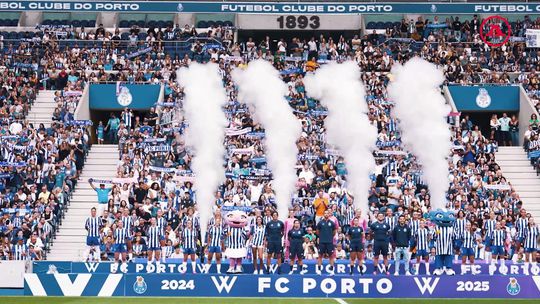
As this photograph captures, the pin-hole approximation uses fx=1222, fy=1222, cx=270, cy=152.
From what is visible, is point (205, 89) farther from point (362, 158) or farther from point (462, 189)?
point (462, 189)

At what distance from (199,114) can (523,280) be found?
13.6 meters

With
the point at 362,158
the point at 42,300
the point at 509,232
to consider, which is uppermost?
the point at 362,158

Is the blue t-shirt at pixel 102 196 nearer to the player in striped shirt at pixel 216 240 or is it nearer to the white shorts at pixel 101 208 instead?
the white shorts at pixel 101 208

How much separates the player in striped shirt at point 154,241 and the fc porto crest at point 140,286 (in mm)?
2678

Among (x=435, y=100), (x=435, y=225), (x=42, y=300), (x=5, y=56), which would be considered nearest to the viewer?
(x=42, y=300)

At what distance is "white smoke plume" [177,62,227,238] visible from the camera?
109ft

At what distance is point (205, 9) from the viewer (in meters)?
48.8

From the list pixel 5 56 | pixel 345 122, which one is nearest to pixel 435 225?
pixel 345 122

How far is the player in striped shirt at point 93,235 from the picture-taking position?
96.8ft

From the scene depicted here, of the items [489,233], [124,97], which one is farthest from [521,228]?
[124,97]

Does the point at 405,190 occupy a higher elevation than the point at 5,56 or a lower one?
lower

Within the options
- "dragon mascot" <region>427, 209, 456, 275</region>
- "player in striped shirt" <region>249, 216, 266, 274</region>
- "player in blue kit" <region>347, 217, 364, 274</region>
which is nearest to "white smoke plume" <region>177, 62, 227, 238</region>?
"player in striped shirt" <region>249, 216, 266, 274</region>

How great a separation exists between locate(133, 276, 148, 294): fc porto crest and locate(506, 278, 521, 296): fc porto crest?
25.6 ft

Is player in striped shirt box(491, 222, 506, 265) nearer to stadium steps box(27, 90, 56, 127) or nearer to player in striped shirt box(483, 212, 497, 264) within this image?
player in striped shirt box(483, 212, 497, 264)
